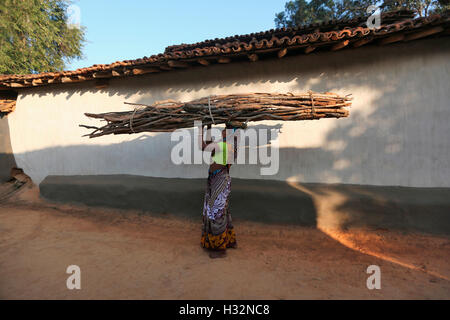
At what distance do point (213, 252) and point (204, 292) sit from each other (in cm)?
79

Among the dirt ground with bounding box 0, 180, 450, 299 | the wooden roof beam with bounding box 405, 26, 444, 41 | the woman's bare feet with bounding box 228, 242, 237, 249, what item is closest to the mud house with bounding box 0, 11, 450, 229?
the wooden roof beam with bounding box 405, 26, 444, 41

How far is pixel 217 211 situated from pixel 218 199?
0.49ft

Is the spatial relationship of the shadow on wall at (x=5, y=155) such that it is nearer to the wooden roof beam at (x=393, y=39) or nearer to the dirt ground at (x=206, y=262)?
the dirt ground at (x=206, y=262)

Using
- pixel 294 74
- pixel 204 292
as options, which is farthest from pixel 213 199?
pixel 294 74

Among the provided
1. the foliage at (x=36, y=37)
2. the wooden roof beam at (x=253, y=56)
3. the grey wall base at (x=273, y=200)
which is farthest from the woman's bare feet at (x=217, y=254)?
the foliage at (x=36, y=37)

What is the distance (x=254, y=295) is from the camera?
83.2 inches

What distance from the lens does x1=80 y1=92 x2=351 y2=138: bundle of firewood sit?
2.69 meters

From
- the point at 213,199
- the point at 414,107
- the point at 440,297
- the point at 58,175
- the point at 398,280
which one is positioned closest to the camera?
the point at 440,297

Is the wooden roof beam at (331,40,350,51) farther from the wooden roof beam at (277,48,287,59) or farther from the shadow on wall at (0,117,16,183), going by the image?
the shadow on wall at (0,117,16,183)

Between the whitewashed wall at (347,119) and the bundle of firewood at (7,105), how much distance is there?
285 centimetres

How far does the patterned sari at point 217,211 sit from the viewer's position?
2.89 metres

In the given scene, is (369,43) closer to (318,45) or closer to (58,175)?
(318,45)

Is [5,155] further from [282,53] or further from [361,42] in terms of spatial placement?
[361,42]

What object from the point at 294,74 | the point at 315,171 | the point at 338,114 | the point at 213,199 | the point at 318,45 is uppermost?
the point at 318,45
